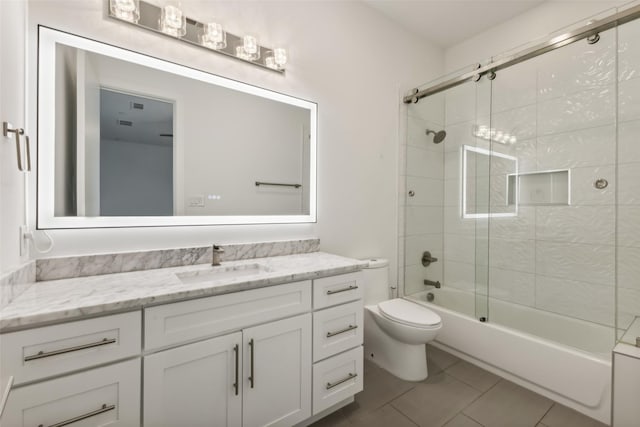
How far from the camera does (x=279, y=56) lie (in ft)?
5.90

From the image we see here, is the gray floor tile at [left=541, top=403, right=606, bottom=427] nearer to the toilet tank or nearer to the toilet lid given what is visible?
the toilet lid

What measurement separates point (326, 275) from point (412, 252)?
1432 mm

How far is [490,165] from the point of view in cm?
235

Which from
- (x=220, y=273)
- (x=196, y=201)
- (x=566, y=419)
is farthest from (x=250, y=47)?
(x=566, y=419)

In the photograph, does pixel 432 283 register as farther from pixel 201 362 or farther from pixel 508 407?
pixel 201 362

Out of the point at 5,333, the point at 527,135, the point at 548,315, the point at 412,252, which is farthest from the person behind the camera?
the point at 412,252

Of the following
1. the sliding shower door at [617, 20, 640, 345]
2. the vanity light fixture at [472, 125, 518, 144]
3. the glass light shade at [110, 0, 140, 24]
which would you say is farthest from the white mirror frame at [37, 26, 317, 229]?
the sliding shower door at [617, 20, 640, 345]

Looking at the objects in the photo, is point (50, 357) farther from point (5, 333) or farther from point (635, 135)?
point (635, 135)

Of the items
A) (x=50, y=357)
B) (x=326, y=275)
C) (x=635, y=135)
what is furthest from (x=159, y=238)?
(x=635, y=135)

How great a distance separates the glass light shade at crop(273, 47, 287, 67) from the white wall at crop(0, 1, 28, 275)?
1.14 meters

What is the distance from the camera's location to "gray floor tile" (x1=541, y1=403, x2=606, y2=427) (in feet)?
4.91

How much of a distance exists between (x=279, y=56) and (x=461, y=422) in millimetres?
2372

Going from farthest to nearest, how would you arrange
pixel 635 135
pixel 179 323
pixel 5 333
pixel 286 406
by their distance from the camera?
pixel 635 135 → pixel 286 406 → pixel 179 323 → pixel 5 333

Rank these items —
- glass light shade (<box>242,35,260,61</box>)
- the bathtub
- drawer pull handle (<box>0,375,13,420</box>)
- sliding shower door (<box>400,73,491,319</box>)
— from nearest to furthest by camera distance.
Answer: drawer pull handle (<box>0,375,13,420</box>) → the bathtub → glass light shade (<box>242,35,260,61</box>) → sliding shower door (<box>400,73,491,319</box>)
